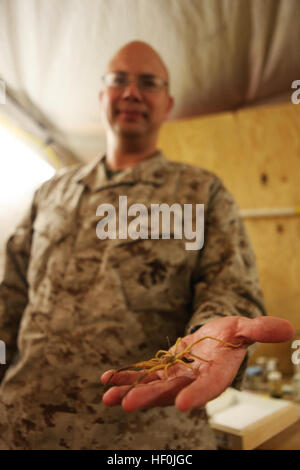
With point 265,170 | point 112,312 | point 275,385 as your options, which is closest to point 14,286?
point 112,312

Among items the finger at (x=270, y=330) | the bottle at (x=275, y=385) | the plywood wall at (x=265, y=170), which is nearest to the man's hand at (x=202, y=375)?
the finger at (x=270, y=330)

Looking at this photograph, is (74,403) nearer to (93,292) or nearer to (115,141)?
(93,292)

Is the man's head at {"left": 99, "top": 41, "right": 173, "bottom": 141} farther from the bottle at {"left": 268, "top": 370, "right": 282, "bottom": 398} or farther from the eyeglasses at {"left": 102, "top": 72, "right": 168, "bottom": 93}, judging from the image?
the bottle at {"left": 268, "top": 370, "right": 282, "bottom": 398}

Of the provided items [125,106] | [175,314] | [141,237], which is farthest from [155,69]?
[175,314]
